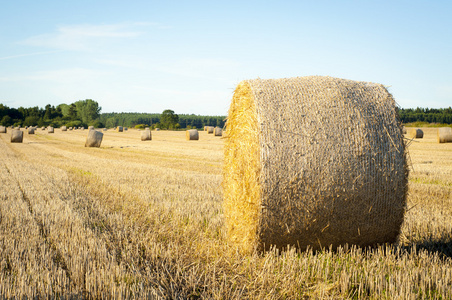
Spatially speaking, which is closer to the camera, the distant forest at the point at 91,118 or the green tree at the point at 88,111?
the distant forest at the point at 91,118

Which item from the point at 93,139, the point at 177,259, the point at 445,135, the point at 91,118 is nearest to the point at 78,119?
the point at 91,118

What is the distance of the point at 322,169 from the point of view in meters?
3.90

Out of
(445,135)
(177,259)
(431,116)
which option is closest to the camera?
(177,259)

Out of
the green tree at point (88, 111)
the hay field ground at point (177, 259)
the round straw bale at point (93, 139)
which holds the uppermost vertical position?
the green tree at point (88, 111)

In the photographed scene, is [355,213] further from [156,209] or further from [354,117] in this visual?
[156,209]

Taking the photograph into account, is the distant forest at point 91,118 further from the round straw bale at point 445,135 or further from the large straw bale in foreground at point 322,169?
the large straw bale in foreground at point 322,169

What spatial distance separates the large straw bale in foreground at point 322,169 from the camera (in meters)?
3.91

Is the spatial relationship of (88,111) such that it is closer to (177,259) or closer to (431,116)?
(431,116)

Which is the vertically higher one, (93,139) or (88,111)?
(88,111)

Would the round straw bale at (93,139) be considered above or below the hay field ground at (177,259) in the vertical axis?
above

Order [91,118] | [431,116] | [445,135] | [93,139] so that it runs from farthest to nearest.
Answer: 1. [91,118]
2. [431,116]
3. [445,135]
4. [93,139]

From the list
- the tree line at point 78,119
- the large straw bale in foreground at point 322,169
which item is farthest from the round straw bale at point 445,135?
the tree line at point 78,119

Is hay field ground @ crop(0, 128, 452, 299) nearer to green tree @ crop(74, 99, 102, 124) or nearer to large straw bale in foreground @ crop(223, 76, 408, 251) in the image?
large straw bale in foreground @ crop(223, 76, 408, 251)

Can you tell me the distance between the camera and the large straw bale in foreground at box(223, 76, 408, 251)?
154 inches
